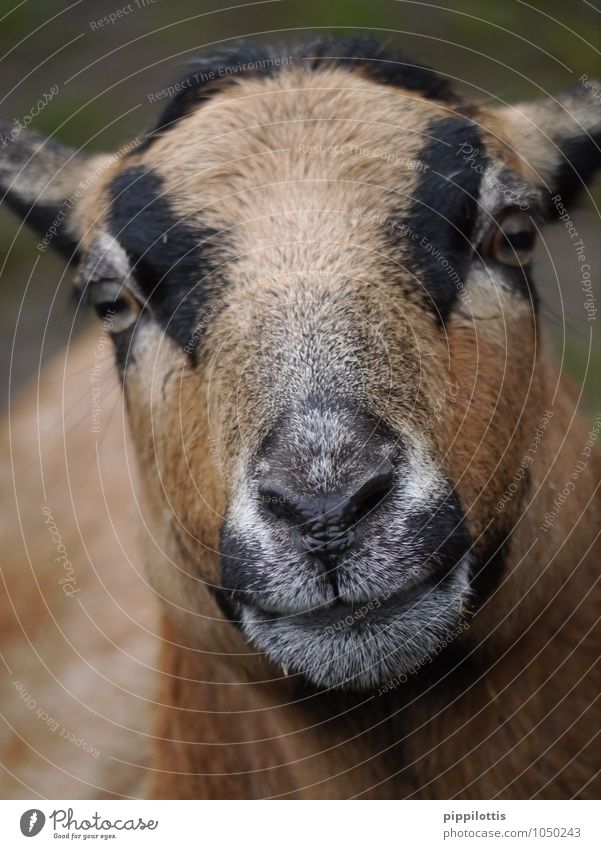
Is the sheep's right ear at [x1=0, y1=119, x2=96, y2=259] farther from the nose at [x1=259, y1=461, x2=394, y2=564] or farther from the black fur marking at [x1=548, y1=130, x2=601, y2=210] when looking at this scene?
the black fur marking at [x1=548, y1=130, x2=601, y2=210]

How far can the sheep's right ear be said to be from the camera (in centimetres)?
408

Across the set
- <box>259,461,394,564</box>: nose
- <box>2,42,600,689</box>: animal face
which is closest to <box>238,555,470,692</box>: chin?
<box>2,42,600,689</box>: animal face

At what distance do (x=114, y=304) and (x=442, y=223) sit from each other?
1248mm

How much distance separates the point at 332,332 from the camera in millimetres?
3162

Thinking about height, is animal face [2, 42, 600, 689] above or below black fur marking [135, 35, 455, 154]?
below

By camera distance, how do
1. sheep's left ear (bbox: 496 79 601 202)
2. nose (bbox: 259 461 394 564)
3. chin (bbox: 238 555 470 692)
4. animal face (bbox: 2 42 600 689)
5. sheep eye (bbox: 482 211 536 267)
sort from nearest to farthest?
nose (bbox: 259 461 394 564)
animal face (bbox: 2 42 600 689)
chin (bbox: 238 555 470 692)
sheep eye (bbox: 482 211 536 267)
sheep's left ear (bbox: 496 79 601 202)

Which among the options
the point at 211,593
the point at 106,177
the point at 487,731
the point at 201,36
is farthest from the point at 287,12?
the point at 487,731

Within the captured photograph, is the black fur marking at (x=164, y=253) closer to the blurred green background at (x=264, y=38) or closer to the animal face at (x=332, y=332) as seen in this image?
the animal face at (x=332, y=332)

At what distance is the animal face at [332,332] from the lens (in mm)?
2996

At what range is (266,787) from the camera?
4277 mm

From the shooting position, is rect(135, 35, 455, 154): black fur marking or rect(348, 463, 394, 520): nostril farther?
rect(135, 35, 455, 154): black fur marking

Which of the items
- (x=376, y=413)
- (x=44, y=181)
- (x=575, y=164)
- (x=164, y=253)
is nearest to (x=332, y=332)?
(x=376, y=413)

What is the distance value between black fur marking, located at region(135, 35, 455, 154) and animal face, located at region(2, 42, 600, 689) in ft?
0.04

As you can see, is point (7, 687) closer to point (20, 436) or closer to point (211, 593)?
point (20, 436)
